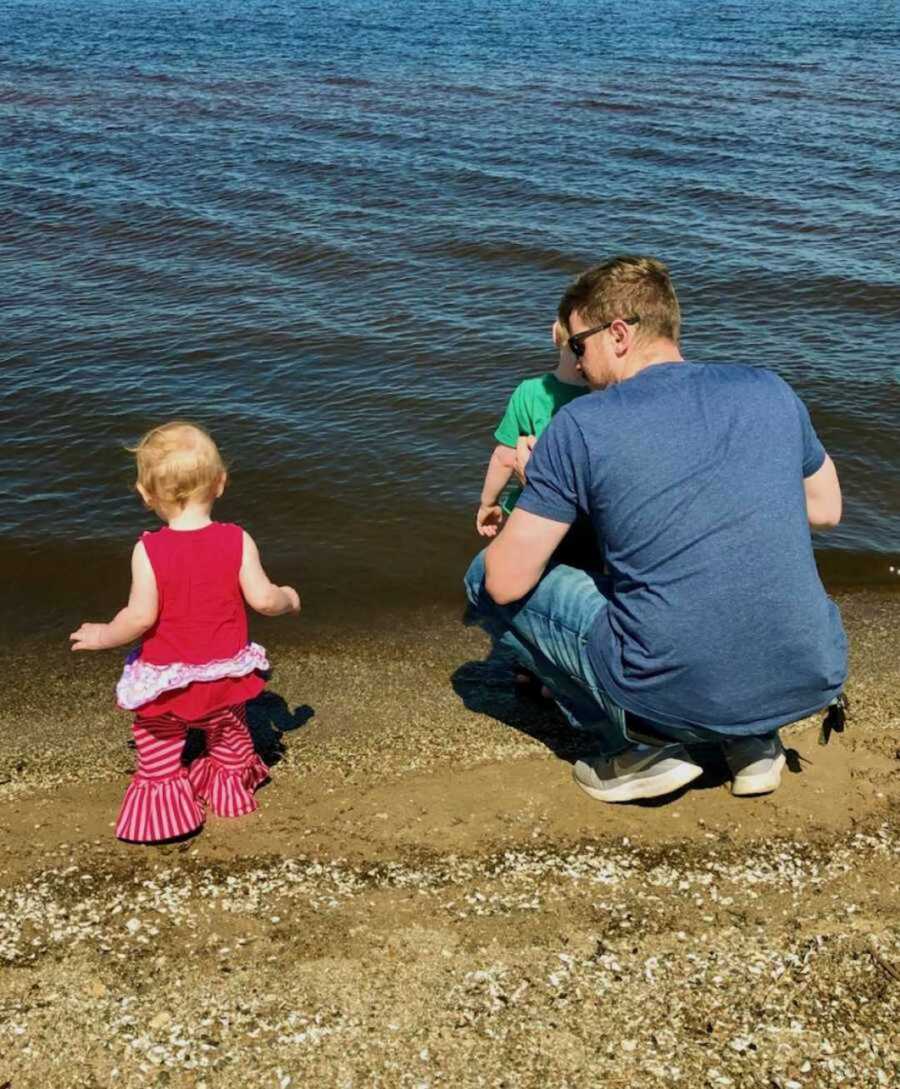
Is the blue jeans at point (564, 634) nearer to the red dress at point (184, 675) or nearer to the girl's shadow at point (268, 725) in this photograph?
the red dress at point (184, 675)

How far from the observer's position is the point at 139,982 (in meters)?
3.44

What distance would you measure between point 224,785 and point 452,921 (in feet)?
3.61

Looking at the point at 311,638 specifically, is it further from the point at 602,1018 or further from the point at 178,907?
the point at 602,1018

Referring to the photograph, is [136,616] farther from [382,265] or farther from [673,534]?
[382,265]

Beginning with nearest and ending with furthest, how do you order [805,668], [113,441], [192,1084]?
[192,1084]
[805,668]
[113,441]

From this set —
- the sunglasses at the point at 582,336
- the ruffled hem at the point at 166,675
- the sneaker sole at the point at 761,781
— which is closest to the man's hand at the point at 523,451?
the sunglasses at the point at 582,336

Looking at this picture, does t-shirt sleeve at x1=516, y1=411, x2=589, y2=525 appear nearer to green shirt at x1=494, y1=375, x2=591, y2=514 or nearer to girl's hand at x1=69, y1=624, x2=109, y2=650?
green shirt at x1=494, y1=375, x2=591, y2=514

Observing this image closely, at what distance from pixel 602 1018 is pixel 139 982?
55.1 inches

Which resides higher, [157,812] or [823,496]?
[823,496]

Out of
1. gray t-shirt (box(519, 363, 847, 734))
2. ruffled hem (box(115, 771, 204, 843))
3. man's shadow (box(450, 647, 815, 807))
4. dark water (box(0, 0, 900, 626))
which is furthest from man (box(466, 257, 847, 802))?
dark water (box(0, 0, 900, 626))

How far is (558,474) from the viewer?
144 inches

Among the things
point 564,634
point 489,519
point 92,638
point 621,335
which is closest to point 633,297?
point 621,335

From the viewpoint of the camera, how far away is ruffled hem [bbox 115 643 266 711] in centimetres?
404

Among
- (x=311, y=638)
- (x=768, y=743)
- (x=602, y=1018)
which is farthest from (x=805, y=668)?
(x=311, y=638)
